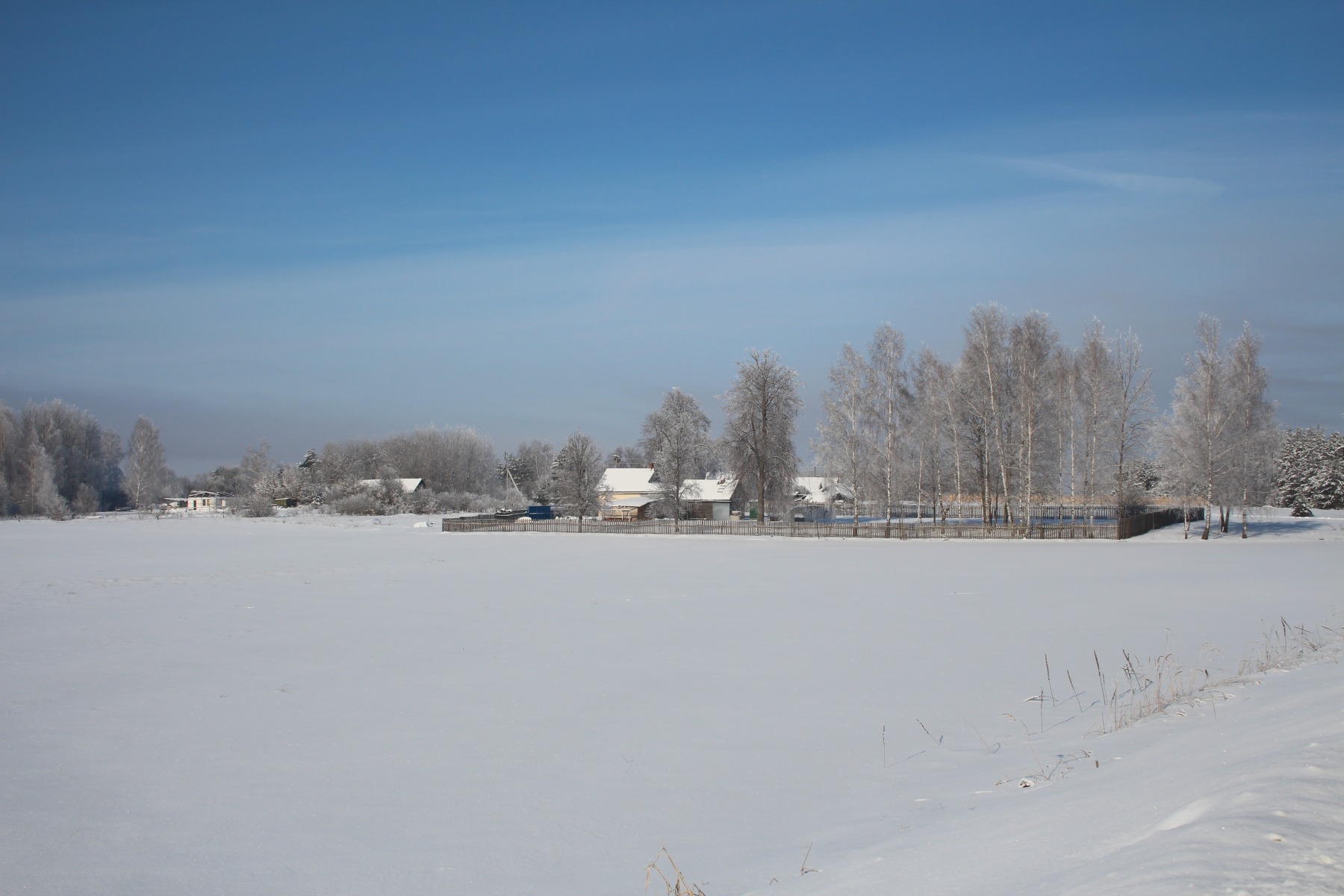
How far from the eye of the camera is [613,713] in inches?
356

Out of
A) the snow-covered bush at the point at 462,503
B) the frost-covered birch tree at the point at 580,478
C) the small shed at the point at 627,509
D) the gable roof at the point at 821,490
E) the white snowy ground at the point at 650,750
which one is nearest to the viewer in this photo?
the white snowy ground at the point at 650,750

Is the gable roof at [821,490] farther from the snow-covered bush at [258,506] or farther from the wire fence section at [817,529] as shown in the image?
the snow-covered bush at [258,506]

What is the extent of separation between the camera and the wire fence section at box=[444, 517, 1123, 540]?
4494 cm

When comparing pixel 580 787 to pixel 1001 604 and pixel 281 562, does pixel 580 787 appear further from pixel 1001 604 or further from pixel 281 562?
pixel 281 562

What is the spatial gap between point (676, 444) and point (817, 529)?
47.1ft

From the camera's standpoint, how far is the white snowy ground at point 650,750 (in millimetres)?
4711

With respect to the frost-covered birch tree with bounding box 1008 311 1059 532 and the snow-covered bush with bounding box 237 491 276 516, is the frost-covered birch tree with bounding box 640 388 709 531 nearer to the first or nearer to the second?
the frost-covered birch tree with bounding box 1008 311 1059 532

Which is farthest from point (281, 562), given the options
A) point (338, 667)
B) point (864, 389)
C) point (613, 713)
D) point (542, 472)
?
point (542, 472)

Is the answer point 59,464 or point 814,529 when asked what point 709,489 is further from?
point 59,464

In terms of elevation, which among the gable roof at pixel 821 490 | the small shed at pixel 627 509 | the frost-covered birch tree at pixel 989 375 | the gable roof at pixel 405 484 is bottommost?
the small shed at pixel 627 509

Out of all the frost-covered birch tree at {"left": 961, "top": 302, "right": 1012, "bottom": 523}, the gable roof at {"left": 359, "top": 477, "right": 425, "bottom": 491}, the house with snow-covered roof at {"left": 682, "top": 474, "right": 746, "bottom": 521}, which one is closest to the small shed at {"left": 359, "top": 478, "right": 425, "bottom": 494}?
the gable roof at {"left": 359, "top": 477, "right": 425, "bottom": 491}

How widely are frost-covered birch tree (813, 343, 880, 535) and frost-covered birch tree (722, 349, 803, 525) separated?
385cm

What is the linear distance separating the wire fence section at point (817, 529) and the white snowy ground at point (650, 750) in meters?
27.0

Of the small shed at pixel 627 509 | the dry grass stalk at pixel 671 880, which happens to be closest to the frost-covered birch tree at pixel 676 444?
the small shed at pixel 627 509
